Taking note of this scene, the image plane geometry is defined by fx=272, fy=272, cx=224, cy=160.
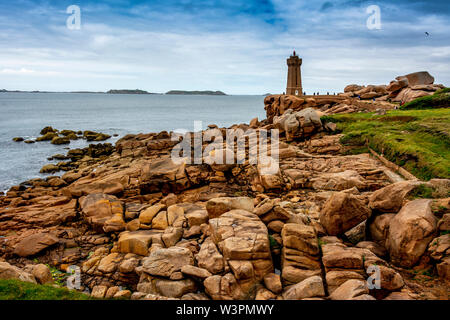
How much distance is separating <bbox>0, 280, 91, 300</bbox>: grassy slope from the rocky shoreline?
1201mm

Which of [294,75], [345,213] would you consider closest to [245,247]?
[345,213]

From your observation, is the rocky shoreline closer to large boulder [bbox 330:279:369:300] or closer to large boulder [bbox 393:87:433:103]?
large boulder [bbox 330:279:369:300]

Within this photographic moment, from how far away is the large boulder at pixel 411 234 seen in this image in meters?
8.20

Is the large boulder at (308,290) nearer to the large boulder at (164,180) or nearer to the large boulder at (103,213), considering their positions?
the large boulder at (103,213)

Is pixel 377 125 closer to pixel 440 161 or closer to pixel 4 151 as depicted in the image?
pixel 440 161

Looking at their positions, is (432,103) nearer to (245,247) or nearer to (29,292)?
(245,247)

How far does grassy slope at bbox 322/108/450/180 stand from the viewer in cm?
1366

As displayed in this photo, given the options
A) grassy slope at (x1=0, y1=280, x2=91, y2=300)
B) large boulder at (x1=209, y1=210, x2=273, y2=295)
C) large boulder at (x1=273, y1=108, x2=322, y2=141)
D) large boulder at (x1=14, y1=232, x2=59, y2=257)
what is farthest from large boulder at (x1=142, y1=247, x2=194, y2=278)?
large boulder at (x1=273, y1=108, x2=322, y2=141)

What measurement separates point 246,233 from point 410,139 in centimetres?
1352

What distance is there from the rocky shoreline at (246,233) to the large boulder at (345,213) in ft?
0.13

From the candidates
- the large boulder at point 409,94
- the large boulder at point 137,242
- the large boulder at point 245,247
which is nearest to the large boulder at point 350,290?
the large boulder at point 245,247

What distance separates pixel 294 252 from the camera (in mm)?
9109

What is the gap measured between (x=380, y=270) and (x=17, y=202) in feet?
78.0

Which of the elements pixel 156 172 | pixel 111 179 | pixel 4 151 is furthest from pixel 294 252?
pixel 4 151
